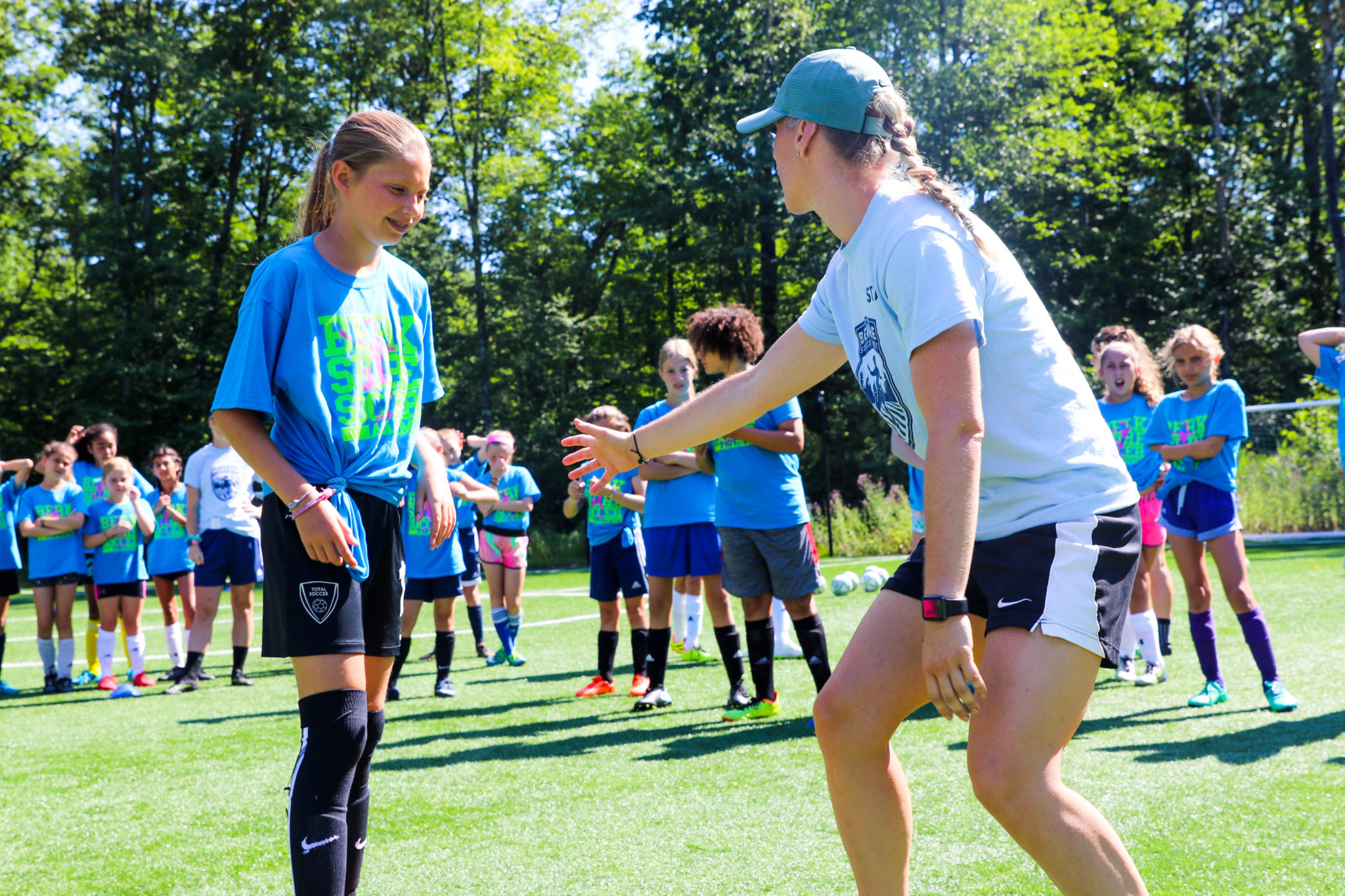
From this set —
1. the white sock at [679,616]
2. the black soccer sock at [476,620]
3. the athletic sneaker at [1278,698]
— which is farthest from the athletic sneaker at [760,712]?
the black soccer sock at [476,620]

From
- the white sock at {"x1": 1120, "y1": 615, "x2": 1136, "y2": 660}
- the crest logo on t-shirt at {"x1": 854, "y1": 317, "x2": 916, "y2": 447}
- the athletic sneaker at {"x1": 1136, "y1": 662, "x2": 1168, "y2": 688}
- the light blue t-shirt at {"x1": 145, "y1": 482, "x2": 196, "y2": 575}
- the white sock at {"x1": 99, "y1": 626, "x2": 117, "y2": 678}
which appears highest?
the crest logo on t-shirt at {"x1": 854, "y1": 317, "x2": 916, "y2": 447}

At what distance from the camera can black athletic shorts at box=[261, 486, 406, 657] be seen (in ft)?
8.47

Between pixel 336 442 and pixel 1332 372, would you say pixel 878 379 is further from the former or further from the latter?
pixel 1332 372

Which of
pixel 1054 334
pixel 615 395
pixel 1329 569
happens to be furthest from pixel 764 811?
pixel 615 395

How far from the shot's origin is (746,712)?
6121 millimetres

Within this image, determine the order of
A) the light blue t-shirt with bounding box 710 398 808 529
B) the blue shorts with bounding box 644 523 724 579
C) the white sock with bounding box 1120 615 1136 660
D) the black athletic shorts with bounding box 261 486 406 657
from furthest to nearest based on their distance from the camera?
the blue shorts with bounding box 644 523 724 579, the white sock with bounding box 1120 615 1136 660, the light blue t-shirt with bounding box 710 398 808 529, the black athletic shorts with bounding box 261 486 406 657

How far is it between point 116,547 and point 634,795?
21.1 ft

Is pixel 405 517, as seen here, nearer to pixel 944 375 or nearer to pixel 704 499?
pixel 704 499

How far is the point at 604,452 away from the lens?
2.96 meters

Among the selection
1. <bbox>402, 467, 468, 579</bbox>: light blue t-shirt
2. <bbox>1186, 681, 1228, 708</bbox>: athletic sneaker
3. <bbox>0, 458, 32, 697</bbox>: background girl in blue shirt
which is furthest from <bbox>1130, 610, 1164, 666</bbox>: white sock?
<bbox>0, 458, 32, 697</bbox>: background girl in blue shirt

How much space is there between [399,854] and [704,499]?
350cm

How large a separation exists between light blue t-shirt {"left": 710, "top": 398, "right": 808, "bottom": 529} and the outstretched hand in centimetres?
283

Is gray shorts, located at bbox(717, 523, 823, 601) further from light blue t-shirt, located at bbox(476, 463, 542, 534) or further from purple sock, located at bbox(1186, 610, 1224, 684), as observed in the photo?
light blue t-shirt, located at bbox(476, 463, 542, 534)

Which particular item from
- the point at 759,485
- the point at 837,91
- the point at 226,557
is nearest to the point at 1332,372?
the point at 759,485
